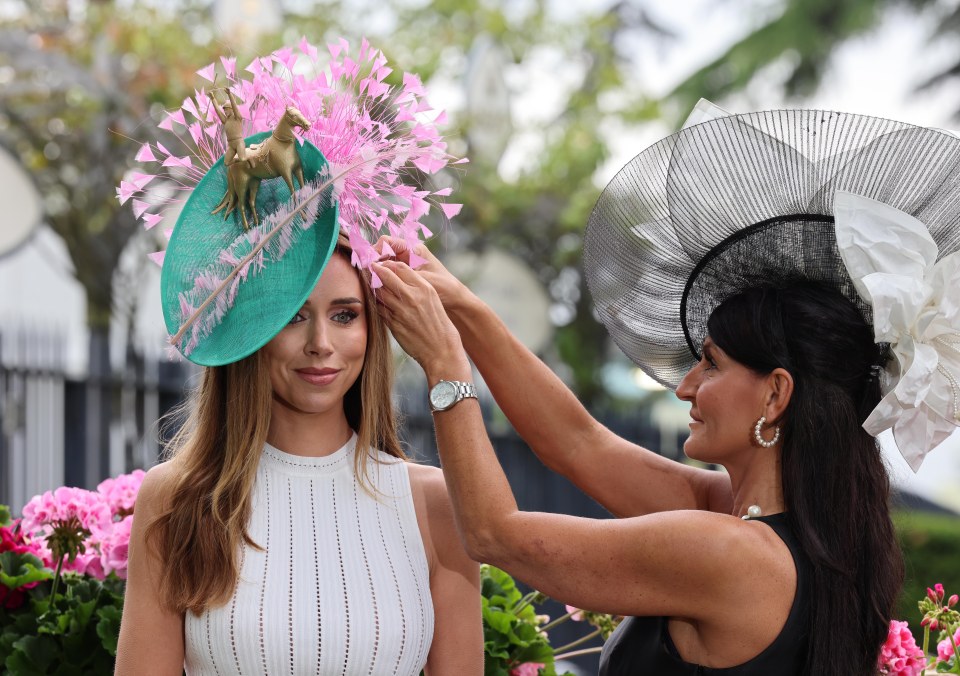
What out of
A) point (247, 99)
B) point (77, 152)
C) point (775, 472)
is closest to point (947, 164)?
point (775, 472)

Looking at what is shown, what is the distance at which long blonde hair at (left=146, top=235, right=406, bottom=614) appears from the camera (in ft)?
8.20

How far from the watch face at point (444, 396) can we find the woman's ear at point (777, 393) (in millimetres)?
657

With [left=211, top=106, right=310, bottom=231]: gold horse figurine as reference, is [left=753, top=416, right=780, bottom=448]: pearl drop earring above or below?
below

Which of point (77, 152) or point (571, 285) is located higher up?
point (77, 152)

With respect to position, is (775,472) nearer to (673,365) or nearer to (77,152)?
(673,365)

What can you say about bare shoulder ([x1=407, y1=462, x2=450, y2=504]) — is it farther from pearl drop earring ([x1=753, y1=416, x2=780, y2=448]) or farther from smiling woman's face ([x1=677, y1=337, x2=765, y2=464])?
pearl drop earring ([x1=753, y1=416, x2=780, y2=448])

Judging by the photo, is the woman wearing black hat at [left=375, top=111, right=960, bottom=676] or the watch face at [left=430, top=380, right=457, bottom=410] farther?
the watch face at [left=430, top=380, right=457, bottom=410]

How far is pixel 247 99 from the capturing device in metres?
2.54

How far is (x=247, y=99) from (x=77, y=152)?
27.9 feet

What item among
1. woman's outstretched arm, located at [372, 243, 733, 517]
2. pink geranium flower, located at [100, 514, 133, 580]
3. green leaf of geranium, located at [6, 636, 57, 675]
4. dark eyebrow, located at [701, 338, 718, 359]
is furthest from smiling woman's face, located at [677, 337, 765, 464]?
green leaf of geranium, located at [6, 636, 57, 675]

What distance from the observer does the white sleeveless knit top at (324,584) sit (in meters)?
2.50

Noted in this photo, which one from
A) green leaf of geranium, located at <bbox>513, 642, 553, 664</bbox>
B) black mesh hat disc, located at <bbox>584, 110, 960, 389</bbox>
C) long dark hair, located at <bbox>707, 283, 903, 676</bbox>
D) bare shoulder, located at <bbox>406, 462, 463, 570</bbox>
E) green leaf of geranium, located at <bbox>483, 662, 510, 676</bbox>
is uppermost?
black mesh hat disc, located at <bbox>584, 110, 960, 389</bbox>

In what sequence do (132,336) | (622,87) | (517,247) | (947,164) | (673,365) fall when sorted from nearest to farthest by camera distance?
(947,164)
(673,365)
(132,336)
(517,247)
(622,87)

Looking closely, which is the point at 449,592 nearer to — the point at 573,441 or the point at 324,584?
the point at 324,584
